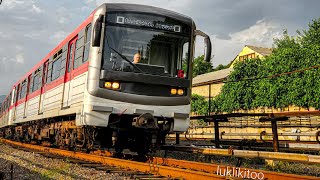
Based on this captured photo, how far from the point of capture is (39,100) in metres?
13.0

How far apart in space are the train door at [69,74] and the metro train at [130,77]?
37 millimetres

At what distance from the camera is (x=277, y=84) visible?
26.4 metres

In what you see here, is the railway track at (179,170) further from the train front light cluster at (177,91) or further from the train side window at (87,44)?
the train side window at (87,44)

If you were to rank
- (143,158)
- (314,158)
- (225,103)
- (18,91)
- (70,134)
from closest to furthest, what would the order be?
(314,158) → (143,158) → (70,134) → (18,91) → (225,103)

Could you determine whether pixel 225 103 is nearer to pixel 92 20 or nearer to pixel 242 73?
pixel 242 73

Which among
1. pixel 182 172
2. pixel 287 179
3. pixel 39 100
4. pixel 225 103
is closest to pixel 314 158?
pixel 287 179

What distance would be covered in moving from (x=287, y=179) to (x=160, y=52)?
431 cm

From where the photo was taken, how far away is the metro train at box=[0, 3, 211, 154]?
774 centimetres

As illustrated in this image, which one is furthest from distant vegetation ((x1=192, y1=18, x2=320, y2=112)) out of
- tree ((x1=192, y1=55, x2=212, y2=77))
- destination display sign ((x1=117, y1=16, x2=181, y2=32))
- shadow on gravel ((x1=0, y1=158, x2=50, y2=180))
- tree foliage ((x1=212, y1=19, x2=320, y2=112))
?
tree ((x1=192, y1=55, x2=212, y2=77))

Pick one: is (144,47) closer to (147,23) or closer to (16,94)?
(147,23)

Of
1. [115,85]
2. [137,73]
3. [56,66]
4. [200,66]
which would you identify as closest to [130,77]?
[137,73]

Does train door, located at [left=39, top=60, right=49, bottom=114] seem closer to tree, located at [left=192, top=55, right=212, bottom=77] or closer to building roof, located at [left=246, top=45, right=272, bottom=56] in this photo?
building roof, located at [left=246, top=45, right=272, bottom=56]

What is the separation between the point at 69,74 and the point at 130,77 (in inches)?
105

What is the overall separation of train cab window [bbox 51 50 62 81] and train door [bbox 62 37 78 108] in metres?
0.95
